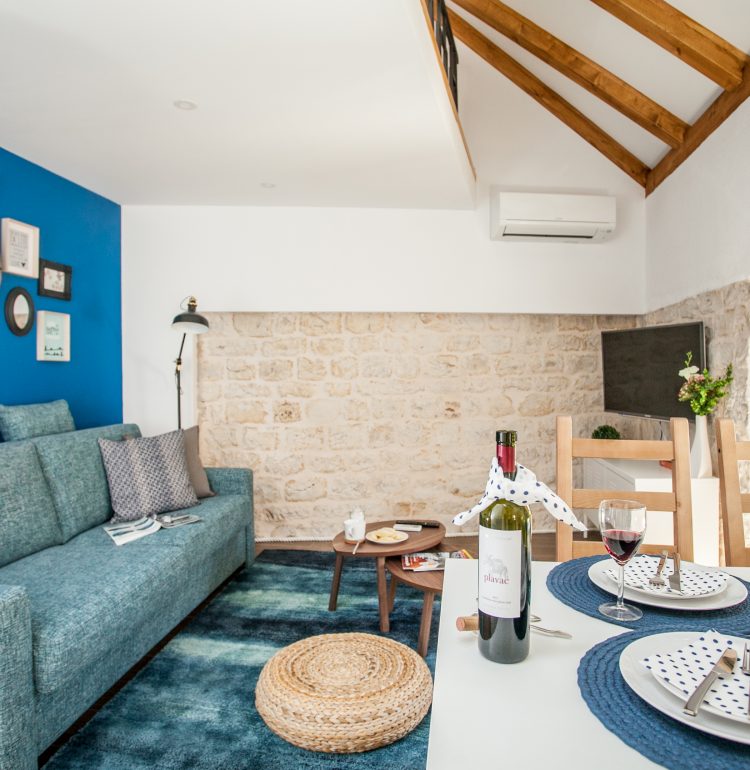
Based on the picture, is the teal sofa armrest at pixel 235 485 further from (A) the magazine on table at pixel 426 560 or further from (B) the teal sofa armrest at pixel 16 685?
(B) the teal sofa armrest at pixel 16 685

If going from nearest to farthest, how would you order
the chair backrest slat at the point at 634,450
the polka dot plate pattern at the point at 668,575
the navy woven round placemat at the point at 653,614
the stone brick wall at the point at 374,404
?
the navy woven round placemat at the point at 653,614, the polka dot plate pattern at the point at 668,575, the chair backrest slat at the point at 634,450, the stone brick wall at the point at 374,404

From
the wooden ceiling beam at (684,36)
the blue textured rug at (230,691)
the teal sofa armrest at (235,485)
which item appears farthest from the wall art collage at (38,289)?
the wooden ceiling beam at (684,36)

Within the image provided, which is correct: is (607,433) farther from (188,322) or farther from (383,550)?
(188,322)

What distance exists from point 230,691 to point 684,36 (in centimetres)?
353

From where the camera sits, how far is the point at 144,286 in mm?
4266

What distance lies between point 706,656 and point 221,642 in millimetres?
2241

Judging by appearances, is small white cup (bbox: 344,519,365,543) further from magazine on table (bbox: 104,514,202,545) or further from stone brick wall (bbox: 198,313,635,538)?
stone brick wall (bbox: 198,313,635,538)

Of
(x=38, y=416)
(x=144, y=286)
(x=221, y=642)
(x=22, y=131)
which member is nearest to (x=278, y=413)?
(x=144, y=286)

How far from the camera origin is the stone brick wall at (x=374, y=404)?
4.38 m

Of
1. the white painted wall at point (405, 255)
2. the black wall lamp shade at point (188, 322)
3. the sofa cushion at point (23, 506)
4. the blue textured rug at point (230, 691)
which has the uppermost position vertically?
the white painted wall at point (405, 255)

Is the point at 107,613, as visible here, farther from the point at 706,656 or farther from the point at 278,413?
the point at 278,413

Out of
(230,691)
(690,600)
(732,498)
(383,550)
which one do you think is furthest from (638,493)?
(230,691)

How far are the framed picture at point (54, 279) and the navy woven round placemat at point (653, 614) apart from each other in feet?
10.8

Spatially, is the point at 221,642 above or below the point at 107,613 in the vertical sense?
below
